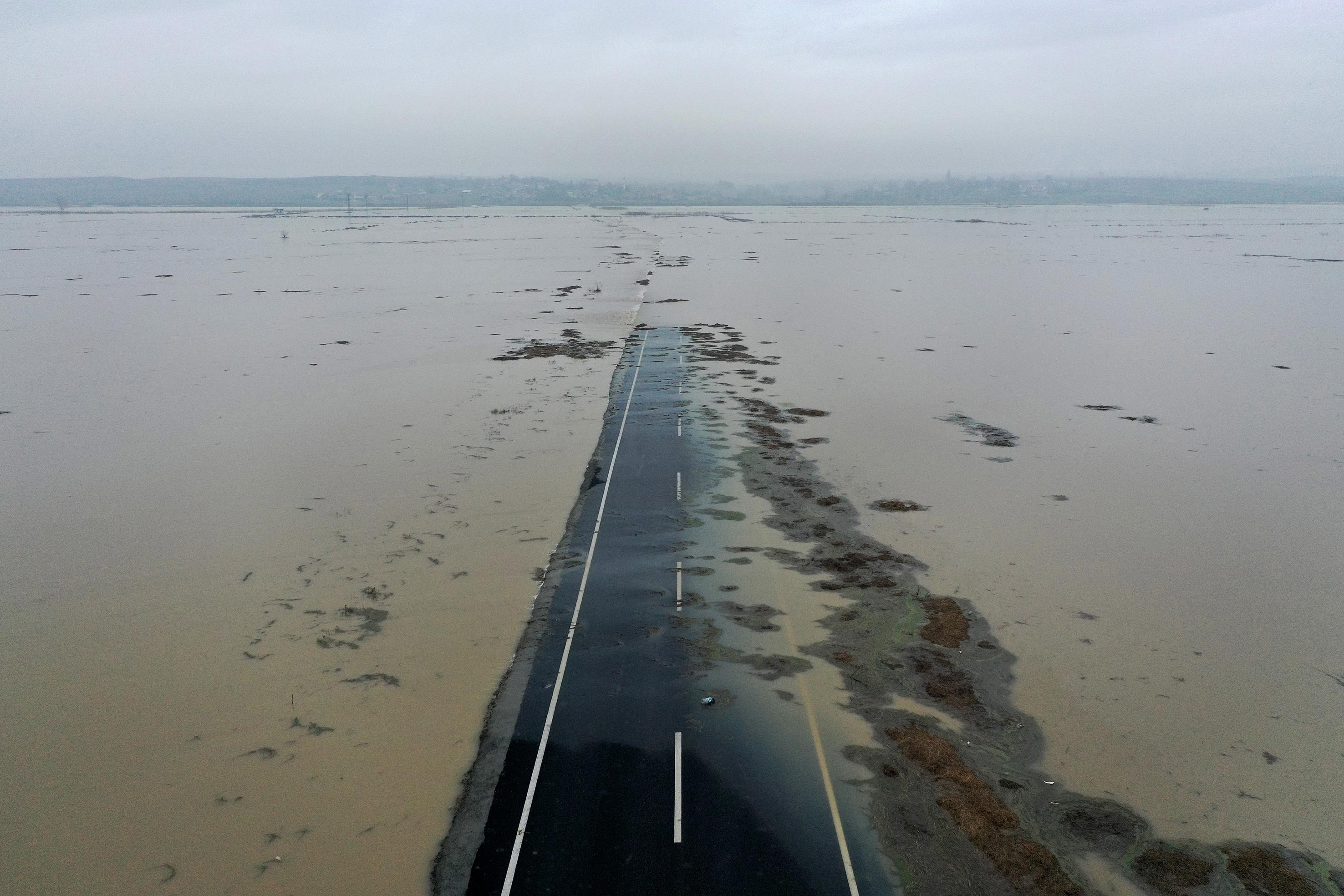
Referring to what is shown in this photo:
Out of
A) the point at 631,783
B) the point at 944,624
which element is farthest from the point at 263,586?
the point at 944,624

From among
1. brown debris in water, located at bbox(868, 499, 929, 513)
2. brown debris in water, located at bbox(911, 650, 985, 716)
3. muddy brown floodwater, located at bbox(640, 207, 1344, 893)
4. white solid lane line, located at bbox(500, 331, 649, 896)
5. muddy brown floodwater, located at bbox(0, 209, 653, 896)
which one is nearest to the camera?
white solid lane line, located at bbox(500, 331, 649, 896)

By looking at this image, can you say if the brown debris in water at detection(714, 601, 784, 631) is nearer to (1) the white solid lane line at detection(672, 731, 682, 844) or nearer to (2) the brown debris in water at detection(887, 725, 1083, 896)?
(2) the brown debris in water at detection(887, 725, 1083, 896)

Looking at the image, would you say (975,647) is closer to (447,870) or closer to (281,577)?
(447,870)

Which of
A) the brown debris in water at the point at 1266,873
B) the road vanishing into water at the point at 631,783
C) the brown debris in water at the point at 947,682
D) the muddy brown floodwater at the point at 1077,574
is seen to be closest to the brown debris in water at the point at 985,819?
the muddy brown floodwater at the point at 1077,574

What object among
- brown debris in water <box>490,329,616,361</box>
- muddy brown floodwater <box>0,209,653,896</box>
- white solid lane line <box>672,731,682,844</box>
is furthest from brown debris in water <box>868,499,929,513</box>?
brown debris in water <box>490,329,616,361</box>

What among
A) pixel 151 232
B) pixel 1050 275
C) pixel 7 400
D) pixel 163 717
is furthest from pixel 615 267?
pixel 151 232

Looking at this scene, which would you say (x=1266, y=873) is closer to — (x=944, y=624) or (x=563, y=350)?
(x=944, y=624)
